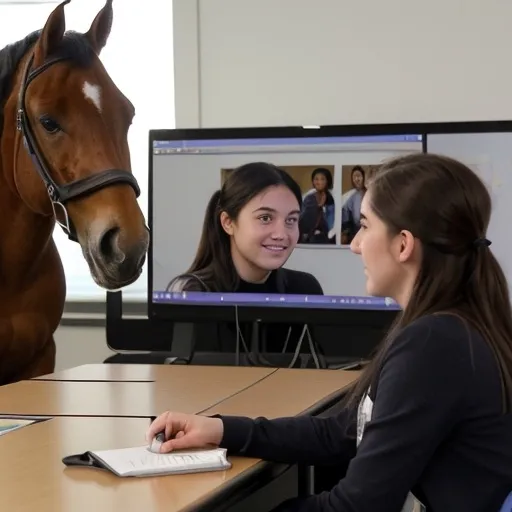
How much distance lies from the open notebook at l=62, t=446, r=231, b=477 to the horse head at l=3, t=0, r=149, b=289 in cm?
55

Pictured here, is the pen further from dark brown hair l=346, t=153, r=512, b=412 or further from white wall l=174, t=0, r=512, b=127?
white wall l=174, t=0, r=512, b=127

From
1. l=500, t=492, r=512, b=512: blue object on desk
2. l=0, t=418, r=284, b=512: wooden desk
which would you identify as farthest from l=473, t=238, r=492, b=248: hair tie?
l=0, t=418, r=284, b=512: wooden desk

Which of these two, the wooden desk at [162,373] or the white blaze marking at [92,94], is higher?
the white blaze marking at [92,94]

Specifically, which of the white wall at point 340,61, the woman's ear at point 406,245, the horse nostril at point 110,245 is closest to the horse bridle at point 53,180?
the horse nostril at point 110,245

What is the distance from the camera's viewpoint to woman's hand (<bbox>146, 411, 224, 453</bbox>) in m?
1.26

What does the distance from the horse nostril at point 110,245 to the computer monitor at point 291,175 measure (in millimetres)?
731

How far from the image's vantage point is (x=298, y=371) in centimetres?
210

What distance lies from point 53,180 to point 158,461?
2.70ft

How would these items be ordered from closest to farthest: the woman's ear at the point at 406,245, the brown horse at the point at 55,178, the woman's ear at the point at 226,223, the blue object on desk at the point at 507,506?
the blue object on desk at the point at 507,506 < the woman's ear at the point at 406,245 < the brown horse at the point at 55,178 < the woman's ear at the point at 226,223

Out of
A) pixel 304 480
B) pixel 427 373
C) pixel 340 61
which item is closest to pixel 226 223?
pixel 340 61

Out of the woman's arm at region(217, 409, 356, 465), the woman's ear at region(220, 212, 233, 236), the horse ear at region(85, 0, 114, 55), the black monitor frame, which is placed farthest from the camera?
the woman's ear at region(220, 212, 233, 236)

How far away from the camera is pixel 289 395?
1765 mm

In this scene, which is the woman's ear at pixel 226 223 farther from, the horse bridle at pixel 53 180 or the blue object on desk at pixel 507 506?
the blue object on desk at pixel 507 506

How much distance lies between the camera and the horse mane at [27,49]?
6.00 ft
